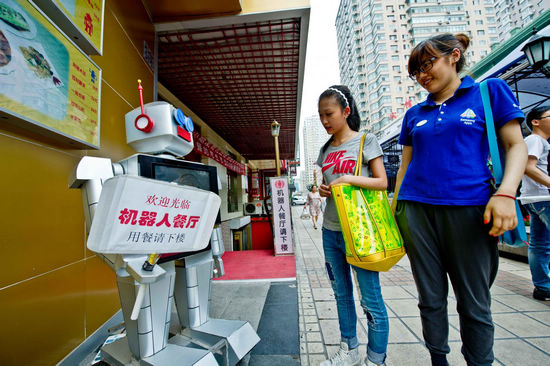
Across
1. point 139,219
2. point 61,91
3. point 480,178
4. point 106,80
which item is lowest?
point 139,219

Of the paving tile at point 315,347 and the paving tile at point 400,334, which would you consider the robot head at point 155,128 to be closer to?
the paving tile at point 315,347

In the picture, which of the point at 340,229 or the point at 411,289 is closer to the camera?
the point at 340,229

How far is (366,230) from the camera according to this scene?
1109mm

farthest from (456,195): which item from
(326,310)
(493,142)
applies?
(326,310)

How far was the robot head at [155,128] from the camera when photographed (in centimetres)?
146

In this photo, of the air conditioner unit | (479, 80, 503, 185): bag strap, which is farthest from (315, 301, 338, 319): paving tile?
the air conditioner unit

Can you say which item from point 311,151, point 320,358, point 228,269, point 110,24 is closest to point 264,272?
point 228,269

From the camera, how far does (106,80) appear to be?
213 centimetres

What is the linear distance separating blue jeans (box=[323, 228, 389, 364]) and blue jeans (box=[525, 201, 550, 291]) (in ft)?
6.73

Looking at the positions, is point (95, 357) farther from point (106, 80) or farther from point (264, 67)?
point (264, 67)

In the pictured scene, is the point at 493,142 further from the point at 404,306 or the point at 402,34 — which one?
the point at 402,34

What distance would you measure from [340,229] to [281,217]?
325 centimetres

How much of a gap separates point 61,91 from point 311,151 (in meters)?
67.7

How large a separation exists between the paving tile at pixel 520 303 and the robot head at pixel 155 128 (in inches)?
129
